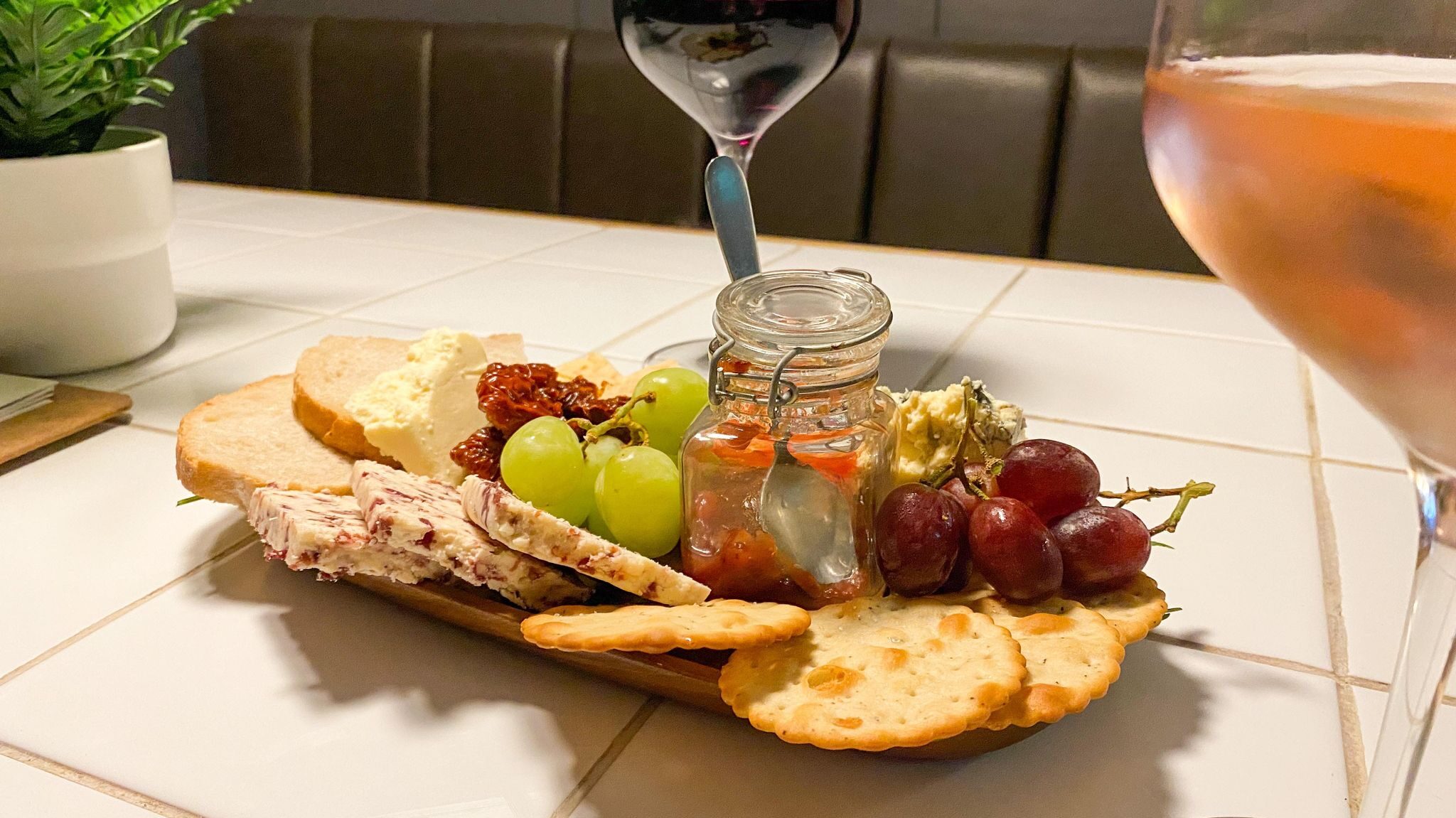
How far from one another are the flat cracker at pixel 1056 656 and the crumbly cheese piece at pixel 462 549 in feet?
0.62

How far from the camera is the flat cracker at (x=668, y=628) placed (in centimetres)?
39

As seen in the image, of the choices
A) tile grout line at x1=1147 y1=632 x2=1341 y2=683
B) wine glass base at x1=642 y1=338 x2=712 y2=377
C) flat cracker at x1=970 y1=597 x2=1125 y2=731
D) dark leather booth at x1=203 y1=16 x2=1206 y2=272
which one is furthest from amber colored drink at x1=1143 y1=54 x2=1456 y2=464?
dark leather booth at x1=203 y1=16 x2=1206 y2=272

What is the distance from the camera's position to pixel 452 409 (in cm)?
61

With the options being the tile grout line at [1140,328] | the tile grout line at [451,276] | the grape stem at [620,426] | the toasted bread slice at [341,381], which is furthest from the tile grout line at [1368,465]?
the tile grout line at [451,276]

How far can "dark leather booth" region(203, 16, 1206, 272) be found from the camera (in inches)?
77.3

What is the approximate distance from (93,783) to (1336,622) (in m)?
0.56

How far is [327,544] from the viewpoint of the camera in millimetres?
446

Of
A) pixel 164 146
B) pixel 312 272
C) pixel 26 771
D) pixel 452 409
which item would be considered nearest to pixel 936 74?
pixel 312 272

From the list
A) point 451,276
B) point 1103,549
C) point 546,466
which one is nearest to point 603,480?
point 546,466

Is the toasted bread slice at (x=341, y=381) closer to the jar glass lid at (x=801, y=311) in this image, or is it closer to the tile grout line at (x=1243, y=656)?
the jar glass lid at (x=801, y=311)

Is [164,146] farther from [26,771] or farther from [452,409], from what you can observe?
[26,771]

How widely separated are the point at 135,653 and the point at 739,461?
0.95 feet

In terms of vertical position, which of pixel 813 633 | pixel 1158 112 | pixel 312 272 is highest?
pixel 1158 112

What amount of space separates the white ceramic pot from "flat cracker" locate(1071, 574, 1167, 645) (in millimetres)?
762
